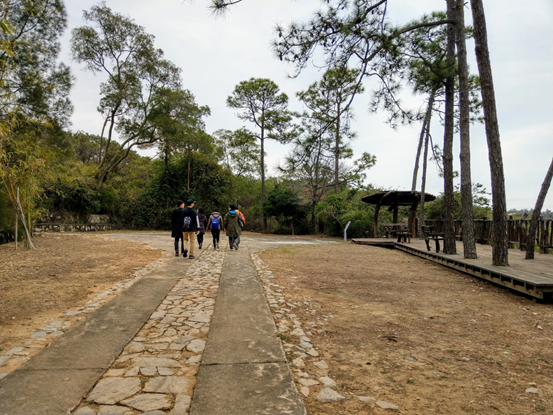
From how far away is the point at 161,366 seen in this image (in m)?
2.96

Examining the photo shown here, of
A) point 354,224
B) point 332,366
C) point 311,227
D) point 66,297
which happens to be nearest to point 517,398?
point 332,366

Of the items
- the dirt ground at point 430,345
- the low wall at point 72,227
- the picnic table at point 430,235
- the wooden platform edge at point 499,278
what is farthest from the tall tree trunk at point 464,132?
the low wall at point 72,227

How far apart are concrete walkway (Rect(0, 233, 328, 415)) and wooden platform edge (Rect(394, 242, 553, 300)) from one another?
435 cm

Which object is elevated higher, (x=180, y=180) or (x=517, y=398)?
(x=180, y=180)

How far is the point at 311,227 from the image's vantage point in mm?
26781

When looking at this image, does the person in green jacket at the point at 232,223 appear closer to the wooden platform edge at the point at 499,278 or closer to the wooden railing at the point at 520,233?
the wooden platform edge at the point at 499,278

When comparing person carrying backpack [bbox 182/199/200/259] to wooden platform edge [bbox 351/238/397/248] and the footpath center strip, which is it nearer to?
the footpath center strip

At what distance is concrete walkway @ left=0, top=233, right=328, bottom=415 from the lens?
2.34m

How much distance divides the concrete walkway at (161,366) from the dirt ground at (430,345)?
1.41 feet

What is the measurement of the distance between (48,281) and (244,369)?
5.25 m

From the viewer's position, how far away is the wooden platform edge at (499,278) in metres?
5.52

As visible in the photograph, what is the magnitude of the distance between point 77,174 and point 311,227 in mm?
17409

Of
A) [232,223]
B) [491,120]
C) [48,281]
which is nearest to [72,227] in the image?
[232,223]

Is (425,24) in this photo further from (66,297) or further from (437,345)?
(66,297)
